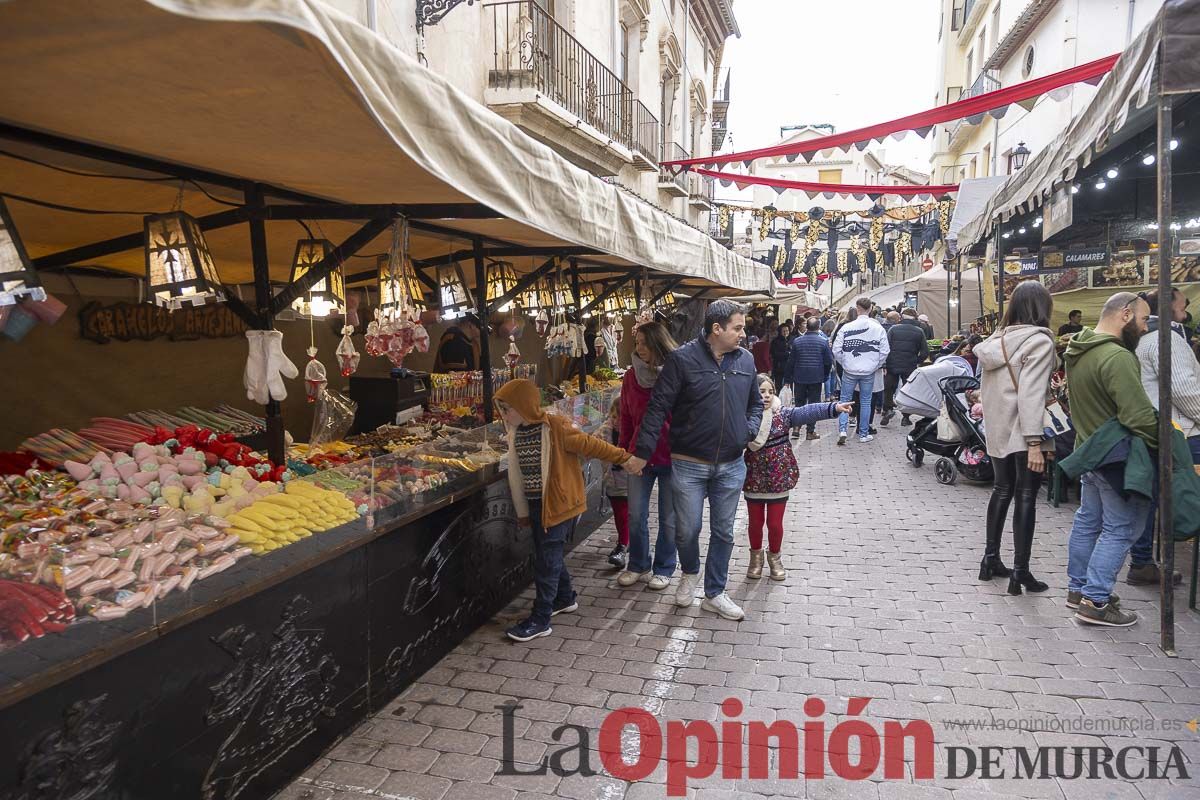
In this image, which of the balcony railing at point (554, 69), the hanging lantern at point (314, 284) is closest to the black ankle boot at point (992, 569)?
the hanging lantern at point (314, 284)

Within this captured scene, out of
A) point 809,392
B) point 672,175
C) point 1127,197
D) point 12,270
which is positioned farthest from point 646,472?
point 672,175

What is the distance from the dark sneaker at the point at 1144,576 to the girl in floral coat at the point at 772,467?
228 centimetres

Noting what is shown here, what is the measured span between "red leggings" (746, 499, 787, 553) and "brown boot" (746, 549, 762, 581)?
5 centimetres

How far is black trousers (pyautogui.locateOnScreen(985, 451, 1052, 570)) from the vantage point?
4793 millimetres

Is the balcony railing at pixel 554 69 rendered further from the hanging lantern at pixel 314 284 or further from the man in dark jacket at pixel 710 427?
the man in dark jacket at pixel 710 427

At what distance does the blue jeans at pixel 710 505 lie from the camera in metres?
4.65

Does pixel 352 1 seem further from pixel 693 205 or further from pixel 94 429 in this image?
pixel 693 205

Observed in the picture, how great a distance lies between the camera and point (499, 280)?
627 centimetres

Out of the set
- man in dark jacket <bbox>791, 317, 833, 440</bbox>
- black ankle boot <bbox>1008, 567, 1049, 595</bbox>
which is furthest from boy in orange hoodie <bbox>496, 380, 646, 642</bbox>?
man in dark jacket <bbox>791, 317, 833, 440</bbox>

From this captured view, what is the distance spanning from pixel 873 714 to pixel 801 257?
57.2ft

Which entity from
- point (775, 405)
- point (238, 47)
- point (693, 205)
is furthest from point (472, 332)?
point (693, 205)

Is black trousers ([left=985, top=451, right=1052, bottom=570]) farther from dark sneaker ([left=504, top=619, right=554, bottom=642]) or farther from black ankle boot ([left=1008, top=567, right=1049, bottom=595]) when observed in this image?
dark sneaker ([left=504, top=619, right=554, bottom=642])

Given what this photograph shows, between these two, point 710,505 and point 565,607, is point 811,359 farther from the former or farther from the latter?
point 565,607

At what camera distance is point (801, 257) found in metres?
19.6
